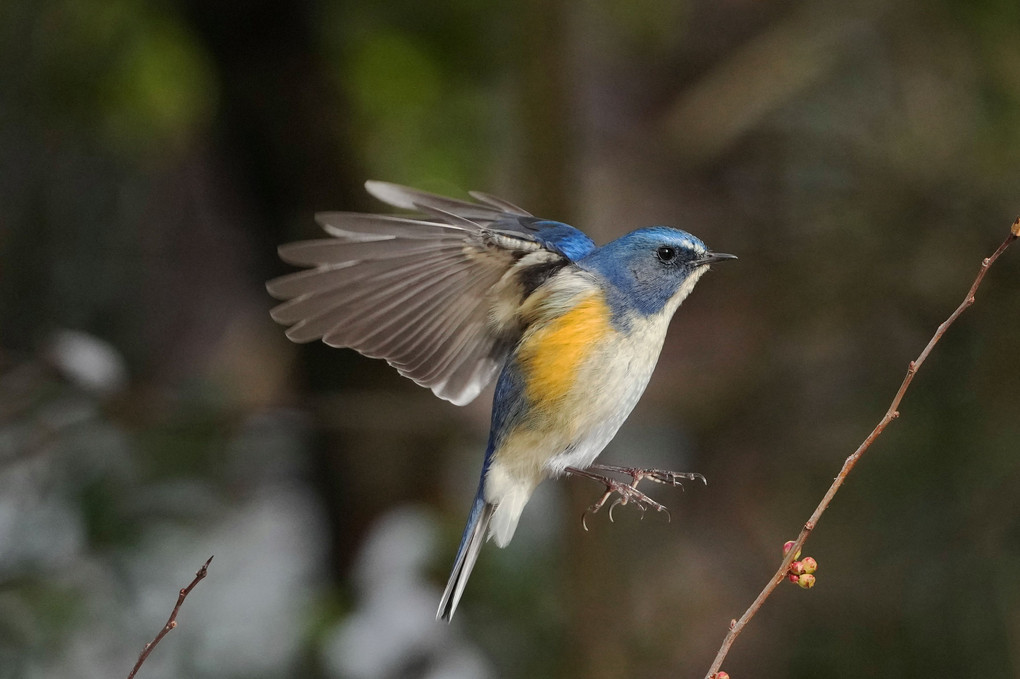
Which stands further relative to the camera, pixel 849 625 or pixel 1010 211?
pixel 849 625

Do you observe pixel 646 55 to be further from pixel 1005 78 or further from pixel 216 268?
pixel 216 268

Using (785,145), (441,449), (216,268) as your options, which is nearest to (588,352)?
(441,449)

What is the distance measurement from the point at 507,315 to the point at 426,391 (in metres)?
1.90

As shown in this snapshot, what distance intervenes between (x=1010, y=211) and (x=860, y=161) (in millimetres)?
634

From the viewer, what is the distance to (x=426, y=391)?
14.7ft

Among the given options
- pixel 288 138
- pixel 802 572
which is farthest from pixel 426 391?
pixel 802 572

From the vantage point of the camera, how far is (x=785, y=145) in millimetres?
4902

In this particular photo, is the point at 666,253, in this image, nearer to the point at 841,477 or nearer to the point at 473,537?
the point at 473,537

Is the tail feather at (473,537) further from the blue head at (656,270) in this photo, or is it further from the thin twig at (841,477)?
the thin twig at (841,477)

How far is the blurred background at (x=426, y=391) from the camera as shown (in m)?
3.65

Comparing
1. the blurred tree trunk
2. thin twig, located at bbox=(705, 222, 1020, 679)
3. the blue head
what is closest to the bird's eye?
the blue head

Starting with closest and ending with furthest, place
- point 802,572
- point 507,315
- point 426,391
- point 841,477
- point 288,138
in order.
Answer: point 841,477, point 802,572, point 507,315, point 288,138, point 426,391

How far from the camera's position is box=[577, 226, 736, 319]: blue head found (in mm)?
2463

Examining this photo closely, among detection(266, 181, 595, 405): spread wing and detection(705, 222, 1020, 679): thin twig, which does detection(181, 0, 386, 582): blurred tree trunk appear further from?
detection(705, 222, 1020, 679): thin twig
